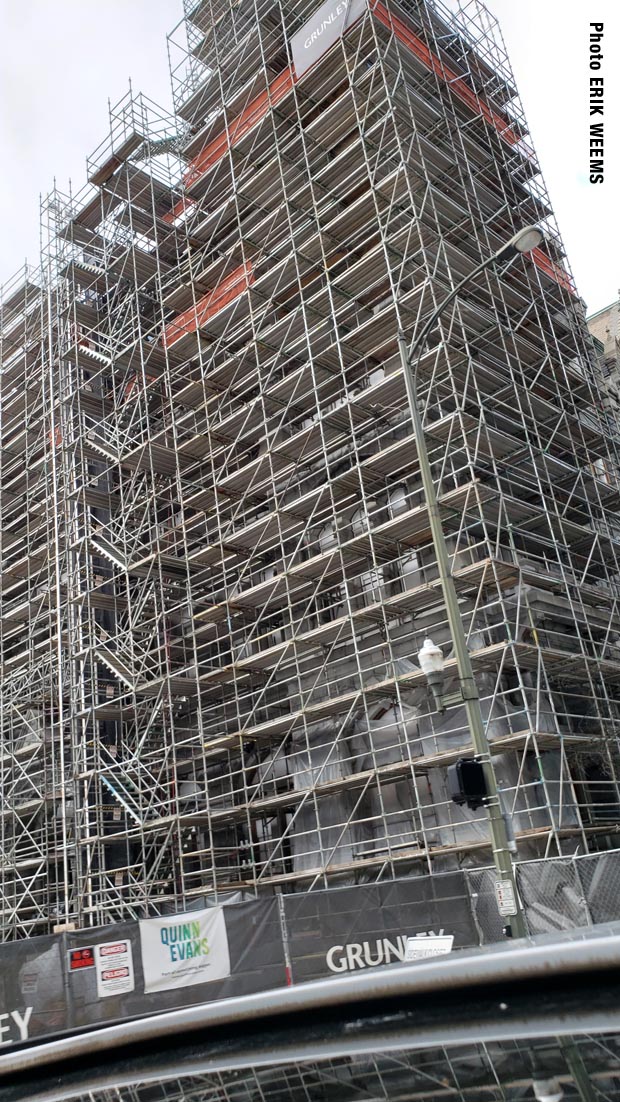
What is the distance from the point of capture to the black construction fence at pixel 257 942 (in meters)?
12.0

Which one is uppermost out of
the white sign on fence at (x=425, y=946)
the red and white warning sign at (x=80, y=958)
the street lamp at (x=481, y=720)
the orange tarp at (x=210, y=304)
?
the orange tarp at (x=210, y=304)

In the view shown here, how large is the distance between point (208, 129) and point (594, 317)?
2806 cm

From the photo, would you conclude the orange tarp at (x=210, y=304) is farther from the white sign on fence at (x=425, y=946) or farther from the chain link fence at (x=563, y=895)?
the white sign on fence at (x=425, y=946)

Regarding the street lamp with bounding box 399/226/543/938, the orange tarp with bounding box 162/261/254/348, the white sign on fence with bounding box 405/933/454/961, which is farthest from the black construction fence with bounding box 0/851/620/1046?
the orange tarp with bounding box 162/261/254/348

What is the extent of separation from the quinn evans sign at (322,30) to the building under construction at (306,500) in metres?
0.10

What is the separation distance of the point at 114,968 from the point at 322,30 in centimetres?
2133

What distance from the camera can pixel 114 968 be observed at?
12641 millimetres

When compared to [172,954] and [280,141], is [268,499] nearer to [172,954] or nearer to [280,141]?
[280,141]

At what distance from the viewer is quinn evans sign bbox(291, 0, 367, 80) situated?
2108 centimetres

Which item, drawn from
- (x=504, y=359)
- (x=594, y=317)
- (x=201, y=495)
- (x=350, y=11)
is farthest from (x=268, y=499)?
(x=594, y=317)

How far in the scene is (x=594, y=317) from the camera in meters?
47.6

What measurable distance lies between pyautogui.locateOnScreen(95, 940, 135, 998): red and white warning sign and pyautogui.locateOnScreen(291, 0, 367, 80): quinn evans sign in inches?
793

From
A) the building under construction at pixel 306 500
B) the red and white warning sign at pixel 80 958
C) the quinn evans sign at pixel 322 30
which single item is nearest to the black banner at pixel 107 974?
the red and white warning sign at pixel 80 958

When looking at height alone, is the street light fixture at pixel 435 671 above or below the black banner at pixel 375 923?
above
